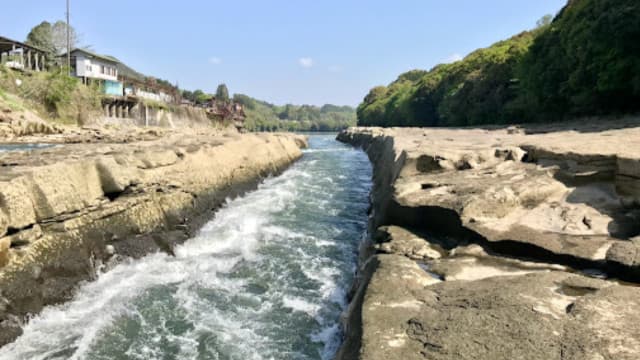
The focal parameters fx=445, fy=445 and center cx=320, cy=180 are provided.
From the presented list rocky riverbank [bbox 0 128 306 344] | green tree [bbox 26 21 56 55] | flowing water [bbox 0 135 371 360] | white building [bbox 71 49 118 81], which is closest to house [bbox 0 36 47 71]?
white building [bbox 71 49 118 81]

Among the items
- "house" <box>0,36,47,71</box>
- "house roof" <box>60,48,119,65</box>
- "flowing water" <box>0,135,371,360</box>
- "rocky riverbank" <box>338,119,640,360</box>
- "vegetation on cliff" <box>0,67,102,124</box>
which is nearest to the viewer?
"rocky riverbank" <box>338,119,640,360</box>

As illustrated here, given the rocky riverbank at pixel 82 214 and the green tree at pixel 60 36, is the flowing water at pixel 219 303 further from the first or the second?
the green tree at pixel 60 36

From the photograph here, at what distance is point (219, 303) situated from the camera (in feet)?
28.4

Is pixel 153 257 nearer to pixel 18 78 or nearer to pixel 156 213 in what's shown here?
pixel 156 213

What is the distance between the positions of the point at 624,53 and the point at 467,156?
52.7 ft

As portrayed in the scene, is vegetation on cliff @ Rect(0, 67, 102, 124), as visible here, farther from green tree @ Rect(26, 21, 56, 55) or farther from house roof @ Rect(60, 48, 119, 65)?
green tree @ Rect(26, 21, 56, 55)

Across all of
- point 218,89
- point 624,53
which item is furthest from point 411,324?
point 218,89

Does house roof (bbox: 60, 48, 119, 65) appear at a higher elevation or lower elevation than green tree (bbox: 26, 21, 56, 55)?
lower

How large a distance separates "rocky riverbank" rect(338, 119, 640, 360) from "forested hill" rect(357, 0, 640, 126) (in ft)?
49.0

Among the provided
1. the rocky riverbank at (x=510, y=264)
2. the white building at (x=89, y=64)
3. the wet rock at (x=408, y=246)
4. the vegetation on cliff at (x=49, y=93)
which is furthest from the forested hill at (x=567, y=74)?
the white building at (x=89, y=64)

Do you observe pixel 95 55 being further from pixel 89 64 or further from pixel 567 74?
pixel 567 74

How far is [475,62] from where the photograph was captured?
65500 mm

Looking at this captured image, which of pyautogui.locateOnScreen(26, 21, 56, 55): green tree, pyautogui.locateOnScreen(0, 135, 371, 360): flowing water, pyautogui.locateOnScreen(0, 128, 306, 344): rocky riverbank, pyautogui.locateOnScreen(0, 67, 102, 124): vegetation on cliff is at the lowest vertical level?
pyautogui.locateOnScreen(0, 135, 371, 360): flowing water

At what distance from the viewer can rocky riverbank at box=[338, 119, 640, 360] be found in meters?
4.43
